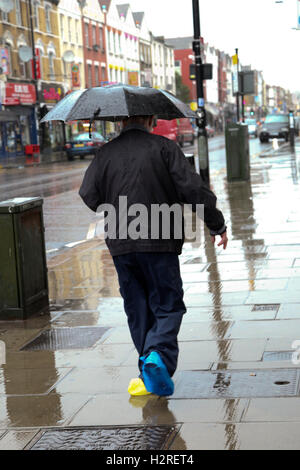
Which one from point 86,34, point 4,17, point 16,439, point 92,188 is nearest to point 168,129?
point 4,17

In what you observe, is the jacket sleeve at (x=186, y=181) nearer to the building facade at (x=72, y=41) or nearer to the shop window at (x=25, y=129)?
the shop window at (x=25, y=129)

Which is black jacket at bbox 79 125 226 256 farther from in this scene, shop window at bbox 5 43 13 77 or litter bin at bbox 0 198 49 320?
shop window at bbox 5 43 13 77

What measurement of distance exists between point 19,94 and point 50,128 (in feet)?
20.3

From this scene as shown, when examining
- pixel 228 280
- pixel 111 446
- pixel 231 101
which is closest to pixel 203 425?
pixel 111 446

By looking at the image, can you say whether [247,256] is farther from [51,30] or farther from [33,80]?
[51,30]

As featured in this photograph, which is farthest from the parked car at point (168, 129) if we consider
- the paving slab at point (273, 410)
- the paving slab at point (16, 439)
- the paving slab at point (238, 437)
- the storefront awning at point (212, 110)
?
the storefront awning at point (212, 110)

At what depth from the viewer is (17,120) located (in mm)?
46938

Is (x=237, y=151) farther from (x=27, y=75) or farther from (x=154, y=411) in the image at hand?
(x=27, y=75)

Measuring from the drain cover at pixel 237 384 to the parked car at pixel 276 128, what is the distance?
131 feet

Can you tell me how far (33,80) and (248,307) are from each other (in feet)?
144

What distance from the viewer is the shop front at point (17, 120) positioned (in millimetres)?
44719

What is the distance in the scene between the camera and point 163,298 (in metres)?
4.68

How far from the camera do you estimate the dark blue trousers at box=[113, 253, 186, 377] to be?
15.1ft

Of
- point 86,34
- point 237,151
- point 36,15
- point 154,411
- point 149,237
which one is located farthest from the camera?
point 86,34
